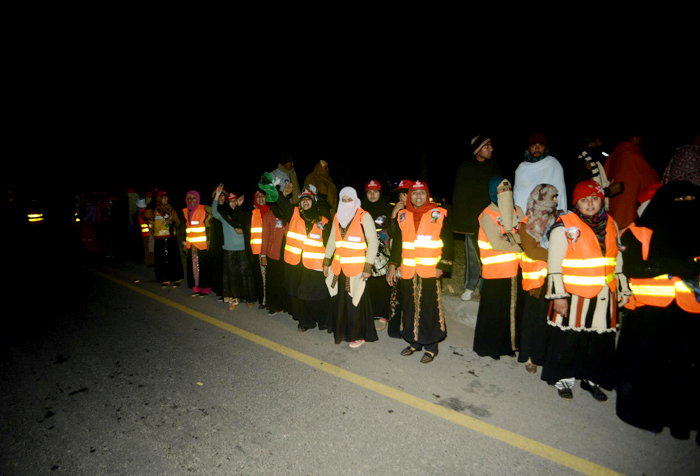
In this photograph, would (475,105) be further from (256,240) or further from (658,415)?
(658,415)

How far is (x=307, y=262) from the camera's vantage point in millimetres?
5160

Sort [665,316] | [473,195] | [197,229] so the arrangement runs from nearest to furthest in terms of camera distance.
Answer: [665,316], [473,195], [197,229]

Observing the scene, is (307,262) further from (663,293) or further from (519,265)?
(663,293)

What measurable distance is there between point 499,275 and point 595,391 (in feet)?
4.46

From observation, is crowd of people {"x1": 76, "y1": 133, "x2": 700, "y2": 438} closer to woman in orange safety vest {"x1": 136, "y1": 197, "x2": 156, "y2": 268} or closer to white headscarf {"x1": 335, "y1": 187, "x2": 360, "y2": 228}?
white headscarf {"x1": 335, "y1": 187, "x2": 360, "y2": 228}

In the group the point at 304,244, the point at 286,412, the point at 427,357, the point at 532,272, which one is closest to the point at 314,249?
the point at 304,244

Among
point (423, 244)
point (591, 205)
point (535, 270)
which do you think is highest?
point (591, 205)

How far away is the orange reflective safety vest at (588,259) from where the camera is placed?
10.8ft

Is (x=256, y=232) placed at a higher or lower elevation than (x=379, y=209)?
lower

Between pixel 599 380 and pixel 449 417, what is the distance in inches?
58.6

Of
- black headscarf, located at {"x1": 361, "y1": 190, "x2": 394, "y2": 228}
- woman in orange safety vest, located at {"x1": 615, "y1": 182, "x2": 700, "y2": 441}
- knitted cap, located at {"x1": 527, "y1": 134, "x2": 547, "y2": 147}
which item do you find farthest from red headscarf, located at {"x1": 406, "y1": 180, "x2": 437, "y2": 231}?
woman in orange safety vest, located at {"x1": 615, "y1": 182, "x2": 700, "y2": 441}

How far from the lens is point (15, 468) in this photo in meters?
2.79

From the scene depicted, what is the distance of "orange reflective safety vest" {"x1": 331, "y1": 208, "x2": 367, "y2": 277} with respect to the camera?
4.70 m

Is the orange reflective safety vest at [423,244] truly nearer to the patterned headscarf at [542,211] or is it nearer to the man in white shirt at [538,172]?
the patterned headscarf at [542,211]
